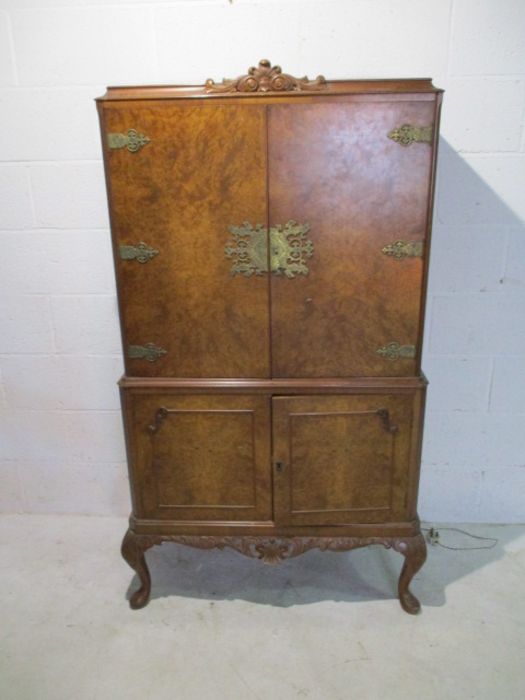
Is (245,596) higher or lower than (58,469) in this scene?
lower

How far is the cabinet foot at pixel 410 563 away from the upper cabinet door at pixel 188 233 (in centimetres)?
76

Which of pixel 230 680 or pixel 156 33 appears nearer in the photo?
pixel 230 680

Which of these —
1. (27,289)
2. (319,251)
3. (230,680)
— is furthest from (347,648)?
(27,289)

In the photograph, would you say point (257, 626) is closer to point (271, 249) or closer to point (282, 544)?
point (282, 544)

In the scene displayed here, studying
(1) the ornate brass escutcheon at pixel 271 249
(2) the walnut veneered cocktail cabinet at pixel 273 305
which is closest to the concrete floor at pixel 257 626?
(2) the walnut veneered cocktail cabinet at pixel 273 305

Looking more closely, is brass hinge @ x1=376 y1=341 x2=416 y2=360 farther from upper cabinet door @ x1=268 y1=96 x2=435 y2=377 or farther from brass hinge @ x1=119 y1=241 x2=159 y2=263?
brass hinge @ x1=119 y1=241 x2=159 y2=263

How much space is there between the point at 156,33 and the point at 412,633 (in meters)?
2.24

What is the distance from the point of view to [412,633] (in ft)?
5.84

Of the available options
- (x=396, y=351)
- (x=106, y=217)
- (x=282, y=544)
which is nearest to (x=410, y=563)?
(x=282, y=544)

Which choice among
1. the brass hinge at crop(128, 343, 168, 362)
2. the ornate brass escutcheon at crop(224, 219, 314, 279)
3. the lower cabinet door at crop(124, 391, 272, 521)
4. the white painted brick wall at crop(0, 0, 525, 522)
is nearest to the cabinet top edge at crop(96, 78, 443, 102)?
the ornate brass escutcheon at crop(224, 219, 314, 279)

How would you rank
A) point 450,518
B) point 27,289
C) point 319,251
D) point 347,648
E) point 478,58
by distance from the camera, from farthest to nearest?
point 450,518
point 27,289
point 478,58
point 347,648
point 319,251

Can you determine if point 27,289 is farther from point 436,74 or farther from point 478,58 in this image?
point 478,58

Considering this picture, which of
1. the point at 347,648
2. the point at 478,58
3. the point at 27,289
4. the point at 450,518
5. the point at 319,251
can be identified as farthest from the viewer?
the point at 450,518

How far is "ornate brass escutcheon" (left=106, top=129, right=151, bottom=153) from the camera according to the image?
4.83 ft
